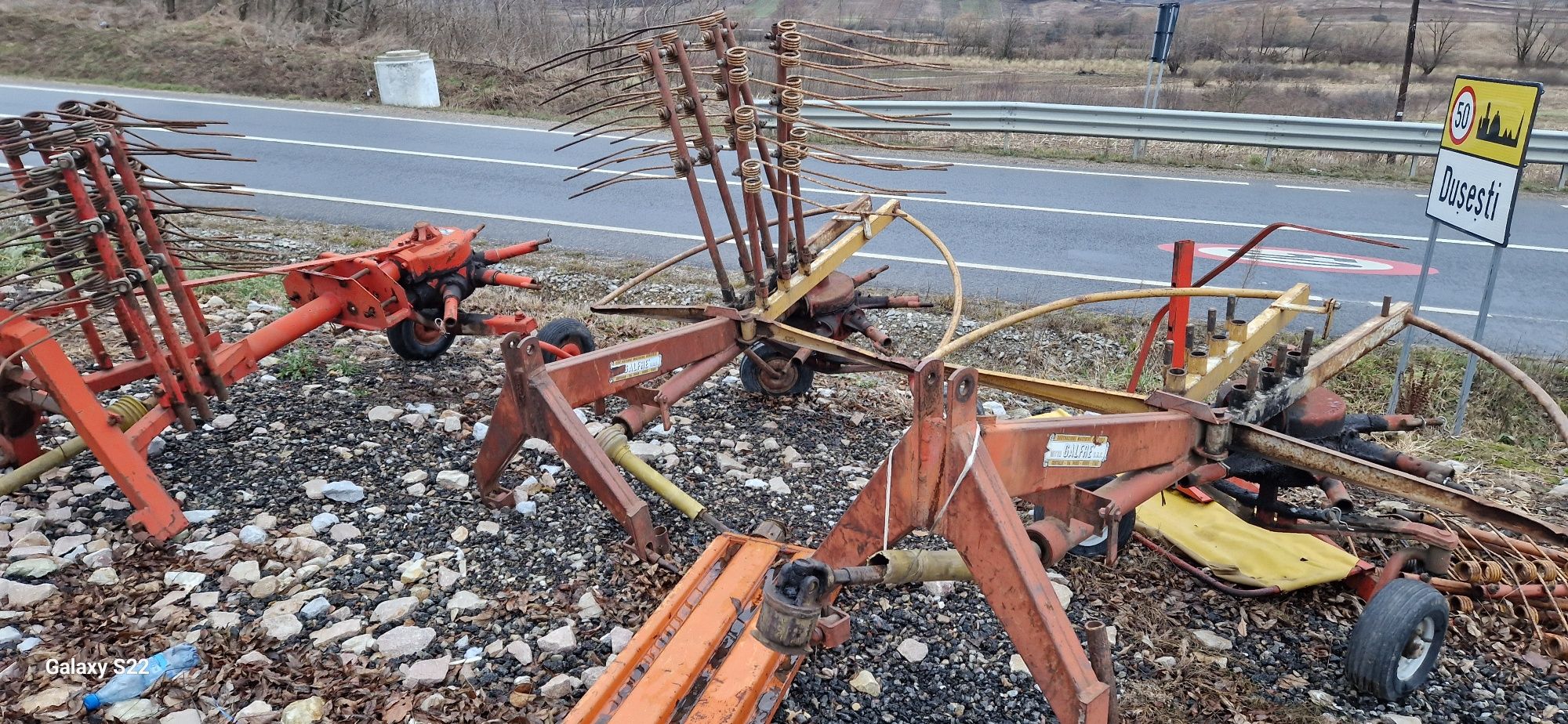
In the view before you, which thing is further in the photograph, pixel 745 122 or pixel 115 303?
pixel 745 122

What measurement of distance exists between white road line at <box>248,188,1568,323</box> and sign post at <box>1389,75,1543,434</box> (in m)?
1.70

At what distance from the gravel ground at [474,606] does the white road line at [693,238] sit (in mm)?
4092

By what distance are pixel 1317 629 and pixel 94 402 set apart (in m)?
4.89

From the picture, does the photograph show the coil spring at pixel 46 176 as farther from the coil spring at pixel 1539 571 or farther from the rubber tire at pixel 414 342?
the coil spring at pixel 1539 571

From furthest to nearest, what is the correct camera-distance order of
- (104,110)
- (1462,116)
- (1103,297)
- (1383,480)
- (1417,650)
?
(1462,116)
(104,110)
(1103,297)
(1417,650)
(1383,480)

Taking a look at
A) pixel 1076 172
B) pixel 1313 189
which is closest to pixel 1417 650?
pixel 1076 172

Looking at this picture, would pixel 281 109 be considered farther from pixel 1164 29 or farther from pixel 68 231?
pixel 68 231

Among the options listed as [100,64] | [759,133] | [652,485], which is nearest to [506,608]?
[652,485]

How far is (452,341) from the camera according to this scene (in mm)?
6227

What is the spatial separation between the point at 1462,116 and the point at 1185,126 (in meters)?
7.70

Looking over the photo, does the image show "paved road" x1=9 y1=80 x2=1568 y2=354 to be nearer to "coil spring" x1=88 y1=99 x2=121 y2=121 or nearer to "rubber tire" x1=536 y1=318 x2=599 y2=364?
"rubber tire" x1=536 y1=318 x2=599 y2=364

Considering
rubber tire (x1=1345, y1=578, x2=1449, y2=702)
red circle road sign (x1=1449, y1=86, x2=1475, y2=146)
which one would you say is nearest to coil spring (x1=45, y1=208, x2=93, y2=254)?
rubber tire (x1=1345, y1=578, x2=1449, y2=702)

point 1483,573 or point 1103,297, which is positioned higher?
point 1103,297

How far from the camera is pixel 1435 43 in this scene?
28.0 m
